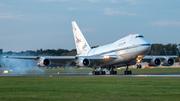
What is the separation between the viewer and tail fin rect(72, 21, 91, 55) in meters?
60.0

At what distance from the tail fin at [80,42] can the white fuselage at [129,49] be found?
Answer: 36.8 feet

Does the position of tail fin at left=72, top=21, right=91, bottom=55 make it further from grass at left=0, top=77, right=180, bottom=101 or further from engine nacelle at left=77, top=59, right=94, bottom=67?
grass at left=0, top=77, right=180, bottom=101

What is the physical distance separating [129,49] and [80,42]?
1858cm

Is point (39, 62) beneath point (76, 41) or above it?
beneath

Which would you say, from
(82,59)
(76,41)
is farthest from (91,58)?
(76,41)

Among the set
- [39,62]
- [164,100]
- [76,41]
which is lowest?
[164,100]

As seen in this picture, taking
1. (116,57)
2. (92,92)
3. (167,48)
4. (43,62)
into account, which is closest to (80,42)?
(43,62)

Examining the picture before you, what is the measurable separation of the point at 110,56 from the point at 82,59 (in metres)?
4.23

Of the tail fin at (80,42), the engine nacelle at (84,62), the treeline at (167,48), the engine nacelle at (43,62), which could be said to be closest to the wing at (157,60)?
the engine nacelle at (84,62)

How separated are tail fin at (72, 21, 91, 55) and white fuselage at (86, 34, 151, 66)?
442 inches

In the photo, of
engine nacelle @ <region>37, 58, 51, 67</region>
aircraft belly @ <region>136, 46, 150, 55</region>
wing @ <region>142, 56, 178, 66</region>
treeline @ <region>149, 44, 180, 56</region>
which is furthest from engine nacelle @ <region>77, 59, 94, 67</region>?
treeline @ <region>149, 44, 180, 56</region>

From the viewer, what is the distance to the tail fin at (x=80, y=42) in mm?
60022

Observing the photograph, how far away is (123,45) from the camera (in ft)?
150

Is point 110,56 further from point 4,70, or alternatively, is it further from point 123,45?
point 4,70
